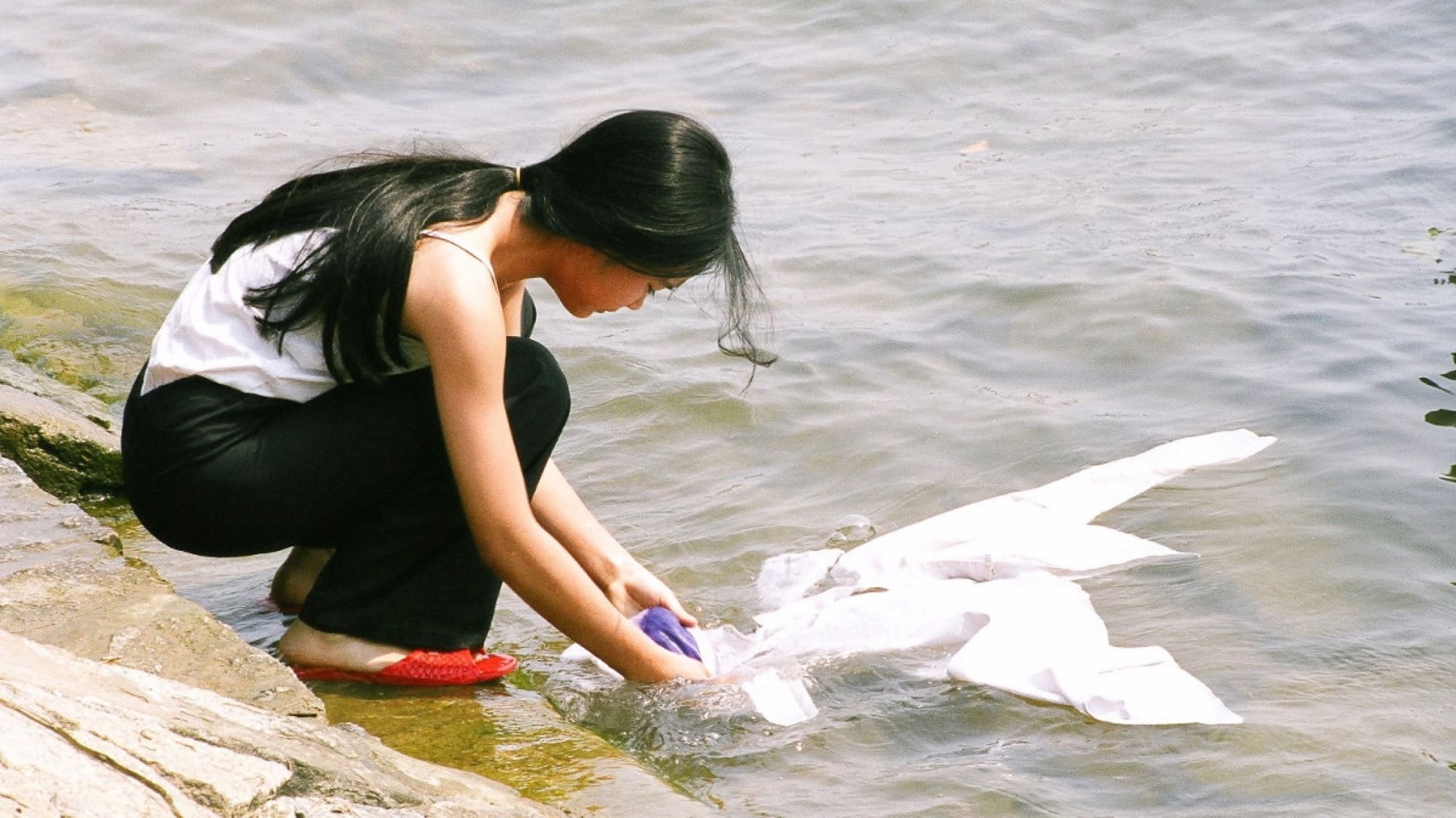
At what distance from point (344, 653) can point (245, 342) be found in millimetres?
586

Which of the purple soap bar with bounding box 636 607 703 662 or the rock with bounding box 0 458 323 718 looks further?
the purple soap bar with bounding box 636 607 703 662

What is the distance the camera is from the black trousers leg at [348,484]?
8.73ft

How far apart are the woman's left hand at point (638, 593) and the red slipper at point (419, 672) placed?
362mm

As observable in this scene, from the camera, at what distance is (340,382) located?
2684mm

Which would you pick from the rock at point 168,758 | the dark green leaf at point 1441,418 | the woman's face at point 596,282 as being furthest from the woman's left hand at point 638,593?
the dark green leaf at point 1441,418

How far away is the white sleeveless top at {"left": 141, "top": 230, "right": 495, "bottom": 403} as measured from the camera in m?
2.62

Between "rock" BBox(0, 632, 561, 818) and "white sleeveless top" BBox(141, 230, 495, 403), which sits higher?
"white sleeveless top" BBox(141, 230, 495, 403)

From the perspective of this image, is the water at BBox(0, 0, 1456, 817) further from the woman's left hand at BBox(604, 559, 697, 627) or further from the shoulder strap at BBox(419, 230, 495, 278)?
the shoulder strap at BBox(419, 230, 495, 278)

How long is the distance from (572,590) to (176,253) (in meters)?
3.78

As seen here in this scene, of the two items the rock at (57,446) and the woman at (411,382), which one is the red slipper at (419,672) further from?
the rock at (57,446)

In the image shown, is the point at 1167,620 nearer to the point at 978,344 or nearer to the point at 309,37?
the point at 978,344

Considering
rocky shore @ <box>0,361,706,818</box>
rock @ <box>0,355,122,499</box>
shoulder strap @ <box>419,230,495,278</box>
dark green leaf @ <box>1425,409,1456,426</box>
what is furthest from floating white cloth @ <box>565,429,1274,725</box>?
rock @ <box>0,355,122,499</box>

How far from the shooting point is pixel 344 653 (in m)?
2.78

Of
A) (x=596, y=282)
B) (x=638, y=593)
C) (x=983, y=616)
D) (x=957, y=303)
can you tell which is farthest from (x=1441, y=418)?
(x=596, y=282)
